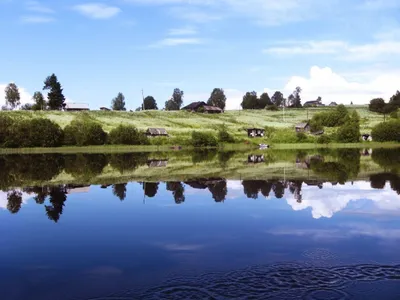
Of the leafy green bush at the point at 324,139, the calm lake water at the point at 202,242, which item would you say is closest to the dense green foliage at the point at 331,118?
the leafy green bush at the point at 324,139

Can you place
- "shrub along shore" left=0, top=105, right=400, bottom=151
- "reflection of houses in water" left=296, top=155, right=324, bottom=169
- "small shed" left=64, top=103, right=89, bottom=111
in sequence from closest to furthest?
"reflection of houses in water" left=296, top=155, right=324, bottom=169
"shrub along shore" left=0, top=105, right=400, bottom=151
"small shed" left=64, top=103, right=89, bottom=111

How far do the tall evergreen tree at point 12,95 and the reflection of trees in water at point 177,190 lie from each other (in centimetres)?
16391

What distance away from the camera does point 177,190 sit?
3139cm

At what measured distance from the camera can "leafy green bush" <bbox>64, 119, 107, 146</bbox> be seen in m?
103

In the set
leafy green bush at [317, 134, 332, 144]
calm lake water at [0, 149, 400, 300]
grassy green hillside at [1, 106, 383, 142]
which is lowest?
calm lake water at [0, 149, 400, 300]

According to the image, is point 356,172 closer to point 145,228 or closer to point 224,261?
point 145,228

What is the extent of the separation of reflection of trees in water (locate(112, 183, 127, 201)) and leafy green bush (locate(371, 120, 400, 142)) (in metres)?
103

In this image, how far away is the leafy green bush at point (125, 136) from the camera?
347 feet

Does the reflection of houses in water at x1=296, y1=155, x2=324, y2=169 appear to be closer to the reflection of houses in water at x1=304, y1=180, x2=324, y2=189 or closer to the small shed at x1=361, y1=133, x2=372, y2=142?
the reflection of houses in water at x1=304, y1=180, x2=324, y2=189

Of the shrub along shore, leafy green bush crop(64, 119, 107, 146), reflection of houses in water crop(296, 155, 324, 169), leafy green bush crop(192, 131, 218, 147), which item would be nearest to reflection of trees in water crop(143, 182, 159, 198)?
reflection of houses in water crop(296, 155, 324, 169)

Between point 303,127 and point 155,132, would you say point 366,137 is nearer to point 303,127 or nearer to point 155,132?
point 303,127

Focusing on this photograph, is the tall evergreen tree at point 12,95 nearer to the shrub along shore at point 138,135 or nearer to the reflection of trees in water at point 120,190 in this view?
the shrub along shore at point 138,135

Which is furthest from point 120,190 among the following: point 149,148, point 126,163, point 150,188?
point 149,148

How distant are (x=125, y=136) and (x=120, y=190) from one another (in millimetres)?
75001
